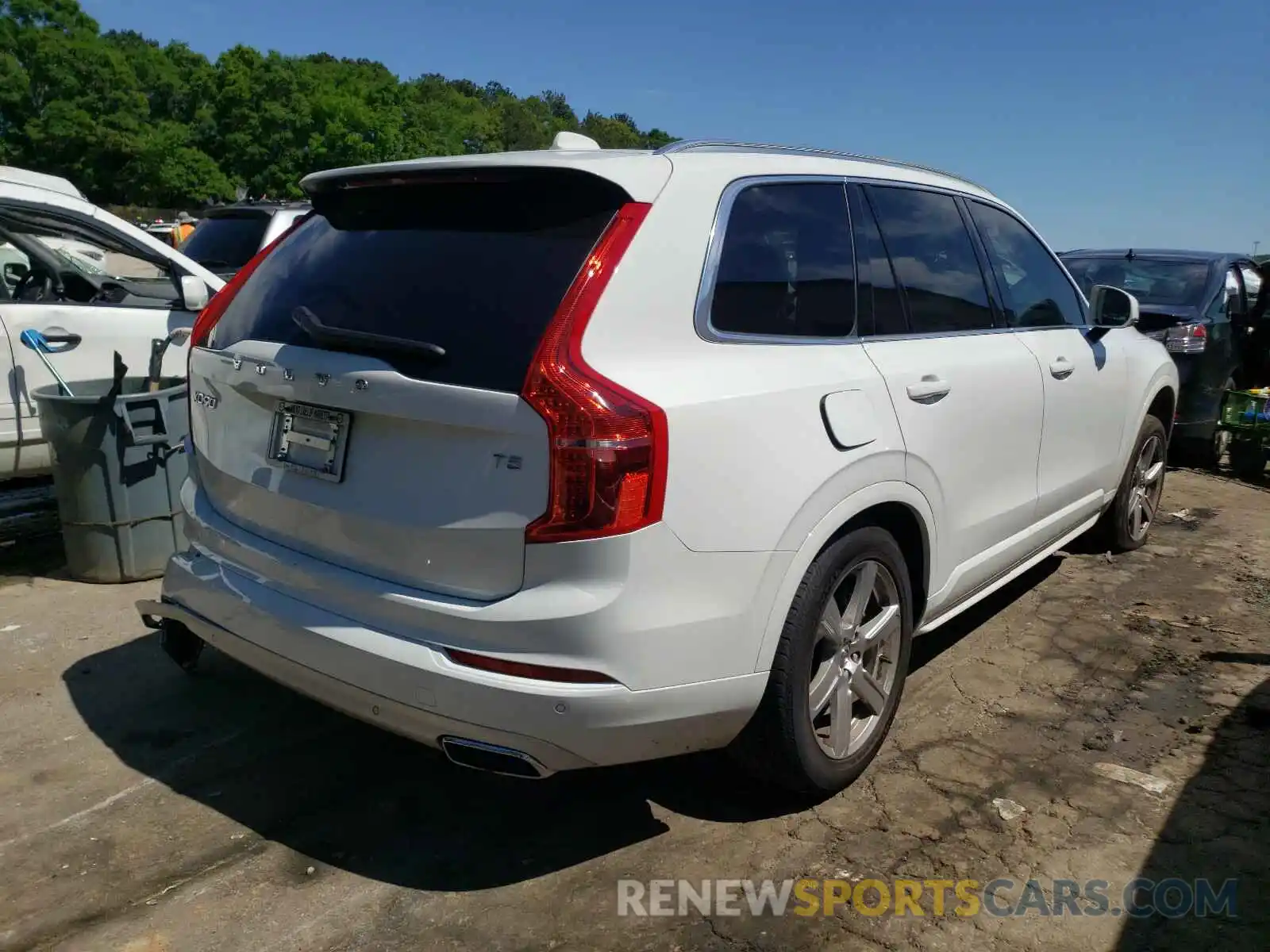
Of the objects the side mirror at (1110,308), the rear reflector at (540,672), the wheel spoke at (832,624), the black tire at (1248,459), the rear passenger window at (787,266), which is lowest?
the black tire at (1248,459)

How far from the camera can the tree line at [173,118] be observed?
69938 mm

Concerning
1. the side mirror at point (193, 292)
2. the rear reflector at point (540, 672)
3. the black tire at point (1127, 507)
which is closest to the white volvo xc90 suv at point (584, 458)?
the rear reflector at point (540, 672)

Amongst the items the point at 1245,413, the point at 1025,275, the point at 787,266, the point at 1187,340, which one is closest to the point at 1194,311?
the point at 1187,340

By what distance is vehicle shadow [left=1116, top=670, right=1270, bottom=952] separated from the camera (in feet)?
8.50

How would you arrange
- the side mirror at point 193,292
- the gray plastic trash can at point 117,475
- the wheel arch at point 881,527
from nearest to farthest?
the wheel arch at point 881,527, the gray plastic trash can at point 117,475, the side mirror at point 193,292

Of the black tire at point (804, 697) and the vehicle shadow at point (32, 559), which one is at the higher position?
the black tire at point (804, 697)

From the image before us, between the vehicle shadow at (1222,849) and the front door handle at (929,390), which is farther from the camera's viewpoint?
the front door handle at (929,390)

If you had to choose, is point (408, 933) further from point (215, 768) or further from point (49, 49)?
point (49, 49)

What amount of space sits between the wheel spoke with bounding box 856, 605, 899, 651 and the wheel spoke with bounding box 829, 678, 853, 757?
140mm

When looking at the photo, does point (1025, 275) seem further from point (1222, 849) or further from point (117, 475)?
point (117, 475)

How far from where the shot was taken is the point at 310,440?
8.95 ft

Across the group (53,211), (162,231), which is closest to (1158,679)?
(53,211)

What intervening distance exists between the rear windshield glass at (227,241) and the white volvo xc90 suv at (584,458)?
6.31 metres

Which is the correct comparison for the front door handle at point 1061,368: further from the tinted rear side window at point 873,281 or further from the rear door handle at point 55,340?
the rear door handle at point 55,340
